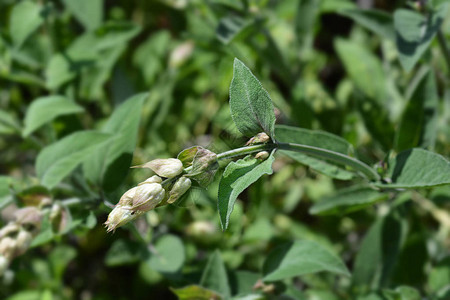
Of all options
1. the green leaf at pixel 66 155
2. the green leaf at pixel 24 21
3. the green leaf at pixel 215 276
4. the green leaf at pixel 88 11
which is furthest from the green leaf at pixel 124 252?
the green leaf at pixel 88 11

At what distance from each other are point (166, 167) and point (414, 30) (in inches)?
62.4

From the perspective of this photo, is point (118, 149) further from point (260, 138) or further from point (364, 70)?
point (364, 70)

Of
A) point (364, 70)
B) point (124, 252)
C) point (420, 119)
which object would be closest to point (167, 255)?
point (124, 252)

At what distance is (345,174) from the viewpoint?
211cm

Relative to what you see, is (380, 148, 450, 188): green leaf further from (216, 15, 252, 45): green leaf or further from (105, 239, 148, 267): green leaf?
(105, 239, 148, 267): green leaf

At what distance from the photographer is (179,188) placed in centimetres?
144

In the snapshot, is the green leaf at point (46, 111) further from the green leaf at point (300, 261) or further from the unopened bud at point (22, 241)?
the green leaf at point (300, 261)

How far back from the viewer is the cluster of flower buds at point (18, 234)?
2029 mm

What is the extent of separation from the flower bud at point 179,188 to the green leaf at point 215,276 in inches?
39.2

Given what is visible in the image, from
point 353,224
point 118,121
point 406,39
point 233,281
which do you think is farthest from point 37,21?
point 353,224

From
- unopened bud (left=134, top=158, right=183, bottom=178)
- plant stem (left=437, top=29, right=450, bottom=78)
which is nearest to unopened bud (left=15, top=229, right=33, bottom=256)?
unopened bud (left=134, top=158, right=183, bottom=178)

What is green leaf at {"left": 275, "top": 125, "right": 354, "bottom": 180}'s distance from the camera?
6.89 ft

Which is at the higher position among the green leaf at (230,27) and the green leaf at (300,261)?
the green leaf at (230,27)

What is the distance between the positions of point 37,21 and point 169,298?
212 centimetres
